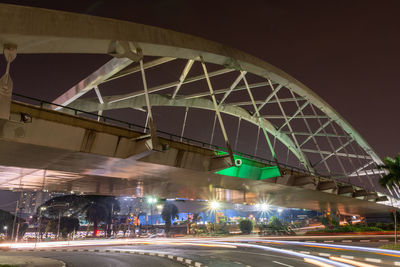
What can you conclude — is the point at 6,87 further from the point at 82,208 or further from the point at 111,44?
the point at 82,208

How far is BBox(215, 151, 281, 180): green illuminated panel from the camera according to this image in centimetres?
2478

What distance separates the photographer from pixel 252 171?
2617 centimetres

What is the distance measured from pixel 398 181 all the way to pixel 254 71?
1903cm

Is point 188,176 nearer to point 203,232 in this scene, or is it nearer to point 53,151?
point 53,151

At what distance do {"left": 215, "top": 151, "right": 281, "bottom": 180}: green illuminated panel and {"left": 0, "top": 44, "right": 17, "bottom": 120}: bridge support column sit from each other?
1585 centimetres

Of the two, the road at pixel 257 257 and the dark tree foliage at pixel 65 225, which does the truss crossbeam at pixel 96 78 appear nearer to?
the road at pixel 257 257

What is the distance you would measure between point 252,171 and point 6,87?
19.2 meters

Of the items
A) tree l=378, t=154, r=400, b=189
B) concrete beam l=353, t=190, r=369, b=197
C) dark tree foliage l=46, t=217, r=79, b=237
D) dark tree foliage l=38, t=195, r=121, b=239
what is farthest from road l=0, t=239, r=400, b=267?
dark tree foliage l=38, t=195, r=121, b=239

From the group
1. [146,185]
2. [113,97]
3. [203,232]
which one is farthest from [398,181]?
[203,232]

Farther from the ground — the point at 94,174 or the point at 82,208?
the point at 94,174

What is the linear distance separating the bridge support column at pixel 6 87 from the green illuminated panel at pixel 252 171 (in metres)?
15.8

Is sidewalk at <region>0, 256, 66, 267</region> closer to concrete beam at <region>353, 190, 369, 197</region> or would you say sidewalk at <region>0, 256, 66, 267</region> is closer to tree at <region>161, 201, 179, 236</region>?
concrete beam at <region>353, 190, 369, 197</region>

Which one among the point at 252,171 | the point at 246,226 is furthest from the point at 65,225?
the point at 252,171

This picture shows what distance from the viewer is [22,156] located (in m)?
16.0
